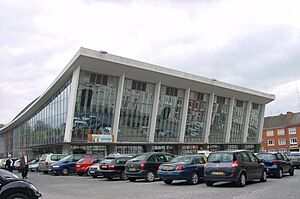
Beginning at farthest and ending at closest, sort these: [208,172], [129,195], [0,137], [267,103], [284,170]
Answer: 1. [0,137]
2. [267,103]
3. [284,170]
4. [208,172]
5. [129,195]

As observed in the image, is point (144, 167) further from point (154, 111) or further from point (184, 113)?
point (184, 113)

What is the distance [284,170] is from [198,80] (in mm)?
31976

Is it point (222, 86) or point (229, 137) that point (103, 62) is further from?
point (229, 137)

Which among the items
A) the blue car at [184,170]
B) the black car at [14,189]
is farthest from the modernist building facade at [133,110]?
the black car at [14,189]

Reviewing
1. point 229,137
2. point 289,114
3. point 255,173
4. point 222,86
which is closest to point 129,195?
point 255,173

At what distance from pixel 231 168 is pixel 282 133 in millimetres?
80550

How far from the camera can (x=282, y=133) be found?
290 ft

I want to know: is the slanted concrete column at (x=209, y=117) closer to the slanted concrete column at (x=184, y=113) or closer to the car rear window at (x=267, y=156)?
the slanted concrete column at (x=184, y=113)

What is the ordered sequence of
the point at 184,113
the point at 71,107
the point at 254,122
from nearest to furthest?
the point at 71,107, the point at 184,113, the point at 254,122

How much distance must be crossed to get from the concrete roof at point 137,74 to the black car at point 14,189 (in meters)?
29.3

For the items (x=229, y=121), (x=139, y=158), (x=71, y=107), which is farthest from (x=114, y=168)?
(x=229, y=121)

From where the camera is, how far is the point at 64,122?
42.1 metres

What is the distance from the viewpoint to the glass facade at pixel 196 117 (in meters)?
53.2

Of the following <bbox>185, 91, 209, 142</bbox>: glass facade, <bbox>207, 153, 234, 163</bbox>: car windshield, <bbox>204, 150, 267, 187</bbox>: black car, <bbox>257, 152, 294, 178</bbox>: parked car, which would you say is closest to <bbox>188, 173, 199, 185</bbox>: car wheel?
<bbox>204, 150, 267, 187</bbox>: black car
